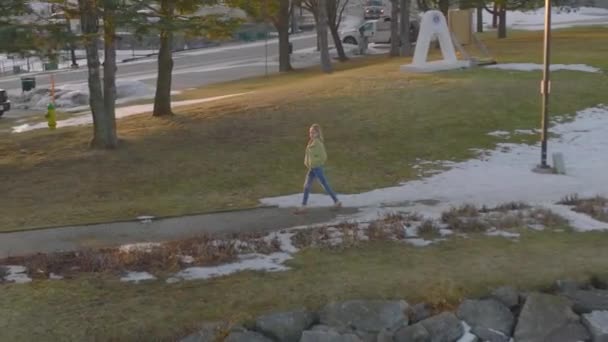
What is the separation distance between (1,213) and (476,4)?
31.0m

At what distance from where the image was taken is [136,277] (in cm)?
Result: 936

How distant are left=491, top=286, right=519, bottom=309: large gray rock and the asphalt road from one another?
30.4 meters

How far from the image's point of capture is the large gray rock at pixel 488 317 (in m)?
8.39

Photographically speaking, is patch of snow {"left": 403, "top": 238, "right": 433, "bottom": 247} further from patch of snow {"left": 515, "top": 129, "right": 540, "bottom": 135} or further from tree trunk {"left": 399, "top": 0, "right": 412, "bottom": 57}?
tree trunk {"left": 399, "top": 0, "right": 412, "bottom": 57}

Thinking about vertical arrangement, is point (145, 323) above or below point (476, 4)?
below

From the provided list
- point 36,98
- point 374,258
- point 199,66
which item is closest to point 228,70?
point 199,66

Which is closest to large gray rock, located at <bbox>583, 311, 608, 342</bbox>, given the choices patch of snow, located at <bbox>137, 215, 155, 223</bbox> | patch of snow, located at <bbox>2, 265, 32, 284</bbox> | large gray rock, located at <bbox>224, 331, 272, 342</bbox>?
large gray rock, located at <bbox>224, 331, 272, 342</bbox>

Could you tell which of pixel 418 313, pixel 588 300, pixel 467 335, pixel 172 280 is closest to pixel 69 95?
pixel 172 280

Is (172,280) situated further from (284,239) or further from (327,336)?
(327,336)

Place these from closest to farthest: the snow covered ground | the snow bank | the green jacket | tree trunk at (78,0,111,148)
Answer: the green jacket < tree trunk at (78,0,111,148) < the snow bank < the snow covered ground

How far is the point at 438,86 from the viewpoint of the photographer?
23.1 meters

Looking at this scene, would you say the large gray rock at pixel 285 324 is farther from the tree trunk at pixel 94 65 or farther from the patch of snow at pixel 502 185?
the tree trunk at pixel 94 65

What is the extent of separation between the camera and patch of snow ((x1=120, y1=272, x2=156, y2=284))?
9.25 meters

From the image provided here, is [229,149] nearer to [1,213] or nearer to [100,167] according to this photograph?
[100,167]
